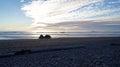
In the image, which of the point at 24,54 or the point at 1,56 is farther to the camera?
the point at 24,54

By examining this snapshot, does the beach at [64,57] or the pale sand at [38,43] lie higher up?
the pale sand at [38,43]

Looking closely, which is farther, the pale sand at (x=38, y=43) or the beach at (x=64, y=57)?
the pale sand at (x=38, y=43)

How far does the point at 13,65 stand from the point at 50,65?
2.11 m

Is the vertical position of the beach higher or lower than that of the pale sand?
lower

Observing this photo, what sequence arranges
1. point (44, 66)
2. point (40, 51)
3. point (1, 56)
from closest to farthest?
point (44, 66), point (1, 56), point (40, 51)

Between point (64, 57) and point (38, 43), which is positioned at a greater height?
point (38, 43)

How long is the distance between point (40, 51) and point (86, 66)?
820 centimetres

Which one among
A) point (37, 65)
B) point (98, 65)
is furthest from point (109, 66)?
point (37, 65)

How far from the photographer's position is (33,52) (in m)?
17.4

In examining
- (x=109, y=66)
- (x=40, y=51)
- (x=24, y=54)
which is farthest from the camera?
(x=40, y=51)

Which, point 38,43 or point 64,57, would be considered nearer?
point 64,57

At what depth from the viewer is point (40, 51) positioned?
58.9 ft

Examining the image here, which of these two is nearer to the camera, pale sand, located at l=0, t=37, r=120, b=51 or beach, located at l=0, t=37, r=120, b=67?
beach, located at l=0, t=37, r=120, b=67

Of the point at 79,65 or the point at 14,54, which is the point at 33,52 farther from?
the point at 79,65
